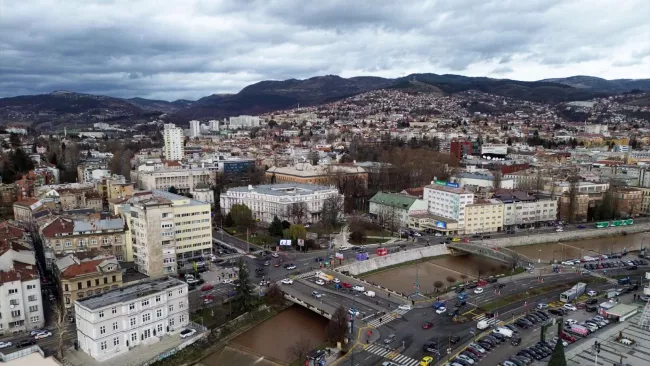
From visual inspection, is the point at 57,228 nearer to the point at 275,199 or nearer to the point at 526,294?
the point at 275,199

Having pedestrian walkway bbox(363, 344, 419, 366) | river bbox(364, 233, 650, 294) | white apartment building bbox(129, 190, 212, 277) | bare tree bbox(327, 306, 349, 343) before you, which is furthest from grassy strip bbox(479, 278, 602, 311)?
white apartment building bbox(129, 190, 212, 277)

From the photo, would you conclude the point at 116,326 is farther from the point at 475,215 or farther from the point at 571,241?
the point at 571,241

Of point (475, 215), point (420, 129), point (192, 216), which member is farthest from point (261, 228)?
point (420, 129)

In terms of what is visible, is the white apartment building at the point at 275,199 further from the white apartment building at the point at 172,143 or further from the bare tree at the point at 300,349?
the white apartment building at the point at 172,143

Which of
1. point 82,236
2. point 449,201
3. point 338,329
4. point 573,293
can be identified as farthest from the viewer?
point 449,201

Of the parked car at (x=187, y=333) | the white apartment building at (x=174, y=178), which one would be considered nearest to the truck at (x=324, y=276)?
the parked car at (x=187, y=333)

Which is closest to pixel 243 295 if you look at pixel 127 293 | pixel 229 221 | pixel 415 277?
pixel 127 293

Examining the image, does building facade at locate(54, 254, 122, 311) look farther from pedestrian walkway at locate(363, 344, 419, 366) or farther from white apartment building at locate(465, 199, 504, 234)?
white apartment building at locate(465, 199, 504, 234)
